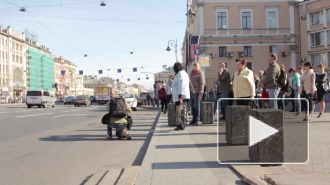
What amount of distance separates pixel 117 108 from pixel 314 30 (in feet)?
165

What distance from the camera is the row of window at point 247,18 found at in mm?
50625

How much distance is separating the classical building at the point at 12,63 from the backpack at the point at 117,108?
78112mm

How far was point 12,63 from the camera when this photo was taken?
3460 inches

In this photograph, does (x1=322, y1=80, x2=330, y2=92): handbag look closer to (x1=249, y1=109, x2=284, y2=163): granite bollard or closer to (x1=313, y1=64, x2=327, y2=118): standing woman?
(x1=313, y1=64, x2=327, y2=118): standing woman

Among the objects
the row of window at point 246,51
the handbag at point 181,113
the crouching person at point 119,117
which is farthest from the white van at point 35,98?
the handbag at point 181,113

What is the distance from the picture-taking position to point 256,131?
4953 mm

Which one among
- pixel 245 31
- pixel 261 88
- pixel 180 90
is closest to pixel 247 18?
pixel 245 31

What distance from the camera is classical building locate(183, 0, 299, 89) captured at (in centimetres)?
5050

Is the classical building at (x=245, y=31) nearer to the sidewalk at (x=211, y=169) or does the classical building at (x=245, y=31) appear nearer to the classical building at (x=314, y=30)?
the classical building at (x=314, y=30)

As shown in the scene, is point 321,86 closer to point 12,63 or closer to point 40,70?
point 12,63

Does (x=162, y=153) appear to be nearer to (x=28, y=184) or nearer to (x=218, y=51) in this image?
(x=28, y=184)

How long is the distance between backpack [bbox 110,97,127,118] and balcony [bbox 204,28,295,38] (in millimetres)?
42429

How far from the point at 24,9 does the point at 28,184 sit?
27.1 m
